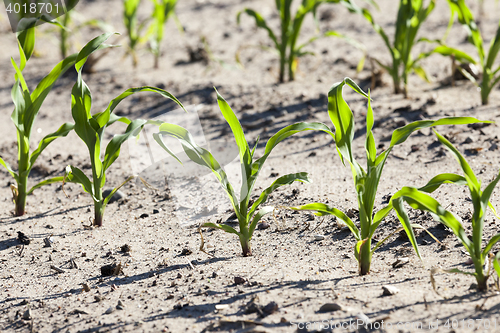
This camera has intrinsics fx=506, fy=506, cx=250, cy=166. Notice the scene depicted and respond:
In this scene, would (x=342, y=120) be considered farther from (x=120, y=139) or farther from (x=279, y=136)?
Result: (x=120, y=139)

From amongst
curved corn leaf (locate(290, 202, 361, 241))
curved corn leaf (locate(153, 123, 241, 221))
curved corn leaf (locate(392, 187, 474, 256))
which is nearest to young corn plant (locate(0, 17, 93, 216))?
curved corn leaf (locate(153, 123, 241, 221))

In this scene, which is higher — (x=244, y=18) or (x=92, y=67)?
(x=244, y=18)

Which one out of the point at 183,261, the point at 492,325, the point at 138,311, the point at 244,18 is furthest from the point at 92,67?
the point at 492,325

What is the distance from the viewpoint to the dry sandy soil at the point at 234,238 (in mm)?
1863

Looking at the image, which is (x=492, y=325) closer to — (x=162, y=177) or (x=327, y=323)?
(x=327, y=323)

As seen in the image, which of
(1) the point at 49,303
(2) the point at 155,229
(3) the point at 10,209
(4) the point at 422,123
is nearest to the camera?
(4) the point at 422,123

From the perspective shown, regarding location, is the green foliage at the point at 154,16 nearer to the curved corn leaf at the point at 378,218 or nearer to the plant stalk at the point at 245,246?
the plant stalk at the point at 245,246

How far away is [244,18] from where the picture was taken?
6523 mm

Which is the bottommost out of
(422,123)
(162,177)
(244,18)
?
(162,177)

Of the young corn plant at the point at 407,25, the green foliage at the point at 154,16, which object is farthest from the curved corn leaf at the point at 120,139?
the green foliage at the point at 154,16

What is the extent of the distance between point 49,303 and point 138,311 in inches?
16.3

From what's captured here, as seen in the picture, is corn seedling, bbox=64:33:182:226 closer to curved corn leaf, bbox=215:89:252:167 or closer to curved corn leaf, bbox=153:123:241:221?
curved corn leaf, bbox=153:123:241:221

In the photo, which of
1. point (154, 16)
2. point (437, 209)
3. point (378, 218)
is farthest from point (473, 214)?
point (154, 16)

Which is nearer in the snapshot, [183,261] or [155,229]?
[183,261]
